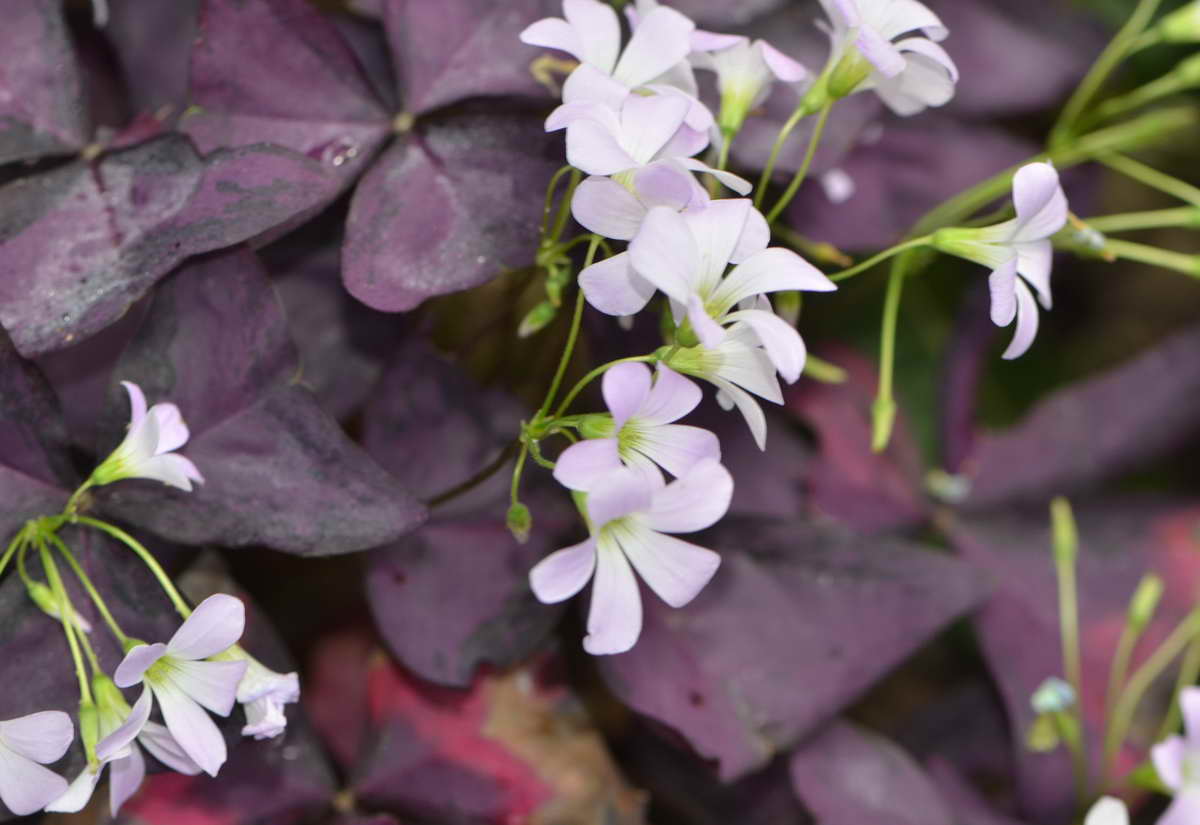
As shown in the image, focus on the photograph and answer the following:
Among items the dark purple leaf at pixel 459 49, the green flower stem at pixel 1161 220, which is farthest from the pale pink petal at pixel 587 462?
the green flower stem at pixel 1161 220

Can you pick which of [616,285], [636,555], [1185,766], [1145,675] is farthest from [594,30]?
[1145,675]

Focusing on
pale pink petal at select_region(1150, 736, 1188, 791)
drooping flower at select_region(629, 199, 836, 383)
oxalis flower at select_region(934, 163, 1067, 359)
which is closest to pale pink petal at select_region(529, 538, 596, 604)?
drooping flower at select_region(629, 199, 836, 383)

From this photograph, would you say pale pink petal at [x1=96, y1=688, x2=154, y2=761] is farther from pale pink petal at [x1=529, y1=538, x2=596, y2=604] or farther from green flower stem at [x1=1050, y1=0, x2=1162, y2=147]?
green flower stem at [x1=1050, y1=0, x2=1162, y2=147]

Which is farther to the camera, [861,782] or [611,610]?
[861,782]

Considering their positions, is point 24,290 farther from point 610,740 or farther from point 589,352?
point 610,740

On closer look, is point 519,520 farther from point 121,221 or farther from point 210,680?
point 121,221

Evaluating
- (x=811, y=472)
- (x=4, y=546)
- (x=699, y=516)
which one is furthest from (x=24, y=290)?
(x=811, y=472)
